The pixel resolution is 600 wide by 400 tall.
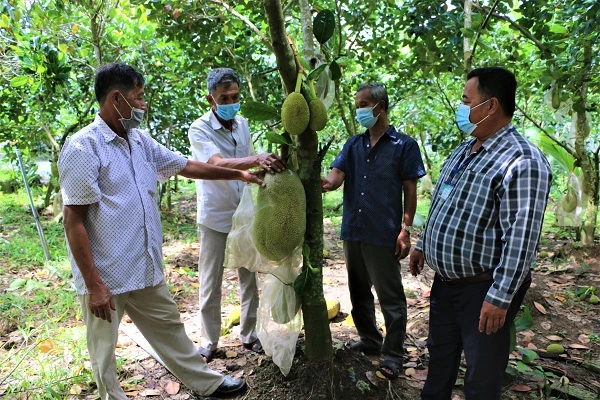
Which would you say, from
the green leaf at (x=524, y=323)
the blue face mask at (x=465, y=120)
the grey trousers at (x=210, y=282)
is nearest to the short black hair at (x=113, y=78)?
the grey trousers at (x=210, y=282)

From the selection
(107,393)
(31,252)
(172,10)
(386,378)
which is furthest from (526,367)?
(31,252)

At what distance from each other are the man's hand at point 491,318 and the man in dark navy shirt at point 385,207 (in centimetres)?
78

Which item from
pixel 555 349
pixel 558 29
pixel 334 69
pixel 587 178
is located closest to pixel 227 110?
pixel 334 69

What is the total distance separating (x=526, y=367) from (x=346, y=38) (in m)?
3.63

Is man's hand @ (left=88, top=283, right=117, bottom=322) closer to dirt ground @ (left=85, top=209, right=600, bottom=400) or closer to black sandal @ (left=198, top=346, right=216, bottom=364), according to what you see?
dirt ground @ (left=85, top=209, right=600, bottom=400)

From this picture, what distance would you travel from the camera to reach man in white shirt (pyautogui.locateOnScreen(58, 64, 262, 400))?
1.68 metres

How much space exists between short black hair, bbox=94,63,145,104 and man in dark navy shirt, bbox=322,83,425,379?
113cm

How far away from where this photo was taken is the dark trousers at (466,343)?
163cm

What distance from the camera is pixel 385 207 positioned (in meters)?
2.34

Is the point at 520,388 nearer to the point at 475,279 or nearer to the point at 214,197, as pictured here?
the point at 475,279

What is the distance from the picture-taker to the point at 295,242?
1830 mm

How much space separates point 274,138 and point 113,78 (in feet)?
2.39

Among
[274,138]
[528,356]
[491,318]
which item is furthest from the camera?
[528,356]

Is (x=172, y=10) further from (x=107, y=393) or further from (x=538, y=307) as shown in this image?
(x=538, y=307)
